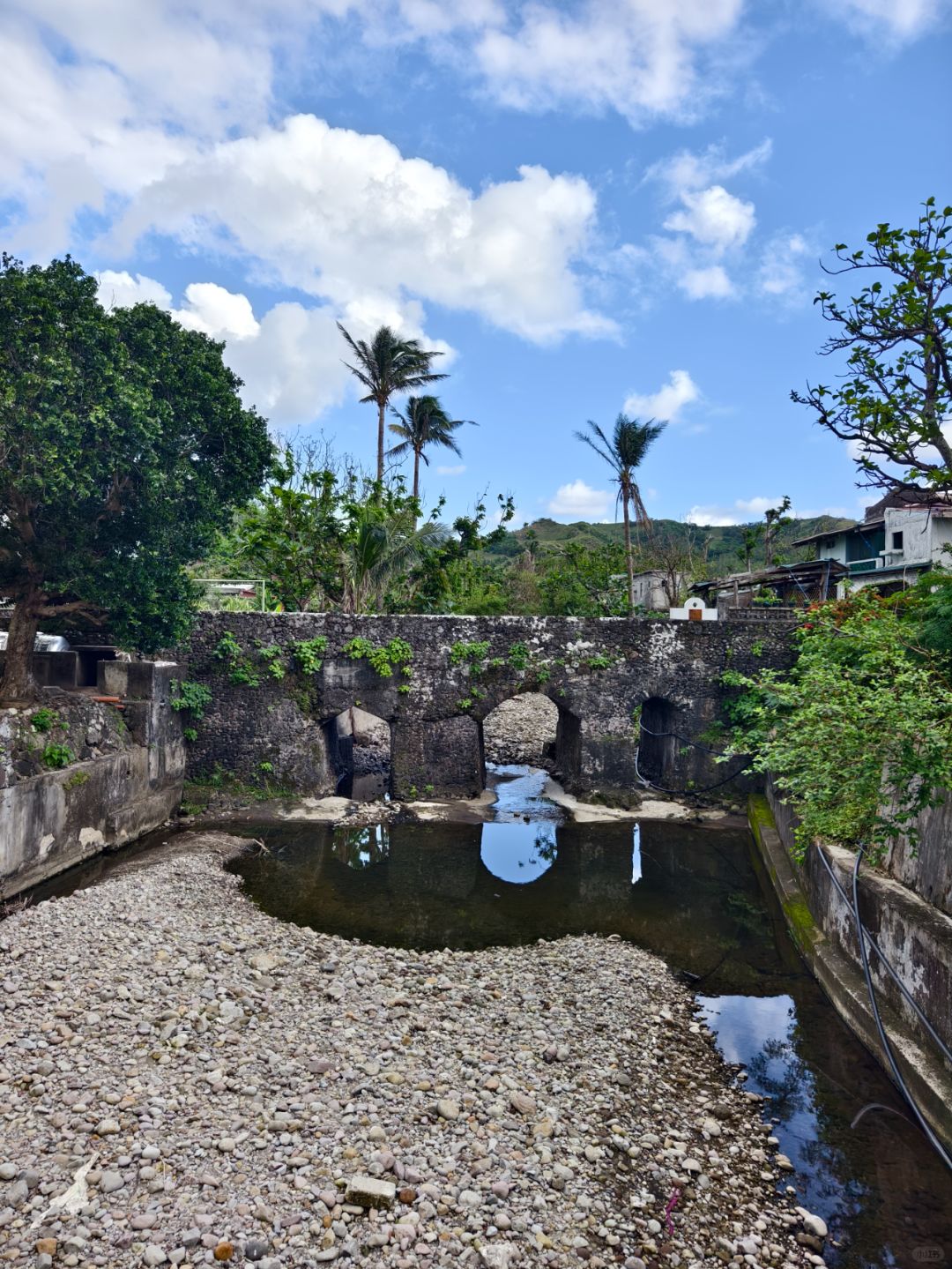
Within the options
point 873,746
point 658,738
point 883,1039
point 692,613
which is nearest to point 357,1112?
point 883,1039

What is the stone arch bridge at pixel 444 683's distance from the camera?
600 inches

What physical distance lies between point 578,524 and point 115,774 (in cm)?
5785

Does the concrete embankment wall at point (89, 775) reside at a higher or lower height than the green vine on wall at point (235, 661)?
lower

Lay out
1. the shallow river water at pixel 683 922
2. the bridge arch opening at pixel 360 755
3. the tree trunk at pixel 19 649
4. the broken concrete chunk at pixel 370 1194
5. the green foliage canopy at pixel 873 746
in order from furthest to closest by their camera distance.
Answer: the bridge arch opening at pixel 360 755 < the tree trunk at pixel 19 649 < the green foliage canopy at pixel 873 746 < the shallow river water at pixel 683 922 < the broken concrete chunk at pixel 370 1194

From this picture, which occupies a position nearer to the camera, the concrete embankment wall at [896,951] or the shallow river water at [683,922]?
the shallow river water at [683,922]

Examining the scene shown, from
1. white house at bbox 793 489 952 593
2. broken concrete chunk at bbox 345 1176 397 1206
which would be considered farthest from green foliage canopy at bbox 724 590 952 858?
white house at bbox 793 489 952 593

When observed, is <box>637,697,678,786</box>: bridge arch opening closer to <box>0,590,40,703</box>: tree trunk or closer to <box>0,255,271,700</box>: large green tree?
<box>0,255,271,700</box>: large green tree

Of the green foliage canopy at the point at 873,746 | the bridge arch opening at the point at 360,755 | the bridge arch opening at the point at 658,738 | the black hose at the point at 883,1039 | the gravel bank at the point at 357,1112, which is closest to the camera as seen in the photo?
the gravel bank at the point at 357,1112

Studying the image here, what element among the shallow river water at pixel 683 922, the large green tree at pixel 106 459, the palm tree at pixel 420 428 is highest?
the palm tree at pixel 420 428

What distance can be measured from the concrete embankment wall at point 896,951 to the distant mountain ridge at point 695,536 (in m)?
32.6

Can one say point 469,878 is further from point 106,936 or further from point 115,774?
point 115,774

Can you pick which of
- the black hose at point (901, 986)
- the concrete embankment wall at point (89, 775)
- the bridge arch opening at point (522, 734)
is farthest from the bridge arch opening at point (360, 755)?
the black hose at point (901, 986)

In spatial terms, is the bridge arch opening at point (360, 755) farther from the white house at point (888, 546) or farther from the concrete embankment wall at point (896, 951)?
the white house at point (888, 546)

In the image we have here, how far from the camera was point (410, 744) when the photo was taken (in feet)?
51.2
